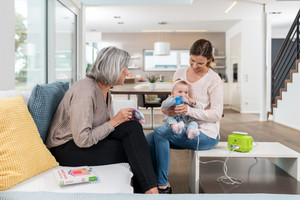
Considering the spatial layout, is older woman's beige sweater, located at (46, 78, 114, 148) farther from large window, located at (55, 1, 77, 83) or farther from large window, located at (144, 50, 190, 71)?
large window, located at (144, 50, 190, 71)

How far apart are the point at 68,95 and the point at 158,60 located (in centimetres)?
938

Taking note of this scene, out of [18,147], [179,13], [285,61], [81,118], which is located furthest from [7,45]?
[285,61]

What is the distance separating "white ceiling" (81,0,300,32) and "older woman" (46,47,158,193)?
5139 mm

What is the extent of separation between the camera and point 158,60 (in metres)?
11.1

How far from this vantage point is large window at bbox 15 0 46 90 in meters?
3.58

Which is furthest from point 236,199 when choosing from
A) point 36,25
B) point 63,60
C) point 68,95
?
point 63,60

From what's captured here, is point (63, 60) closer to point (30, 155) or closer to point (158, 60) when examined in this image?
point (30, 155)

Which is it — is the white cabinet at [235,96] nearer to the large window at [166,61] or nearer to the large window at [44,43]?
the large window at [166,61]

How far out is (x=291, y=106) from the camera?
6160mm

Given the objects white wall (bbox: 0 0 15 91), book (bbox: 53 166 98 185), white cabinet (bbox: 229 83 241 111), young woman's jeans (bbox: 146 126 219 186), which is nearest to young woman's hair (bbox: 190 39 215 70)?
young woman's jeans (bbox: 146 126 219 186)

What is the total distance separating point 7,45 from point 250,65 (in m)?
7.14

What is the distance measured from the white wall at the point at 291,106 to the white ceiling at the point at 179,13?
1928 mm

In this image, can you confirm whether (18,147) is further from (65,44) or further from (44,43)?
(65,44)

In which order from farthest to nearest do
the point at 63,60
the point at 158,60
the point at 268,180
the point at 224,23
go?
the point at 158,60 → the point at 224,23 → the point at 63,60 → the point at 268,180
